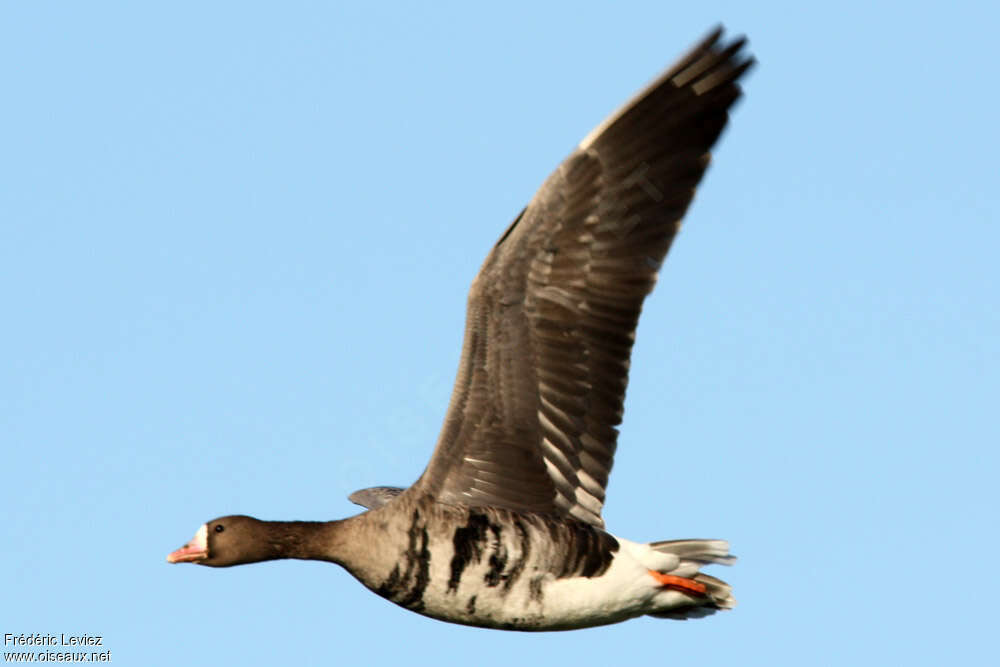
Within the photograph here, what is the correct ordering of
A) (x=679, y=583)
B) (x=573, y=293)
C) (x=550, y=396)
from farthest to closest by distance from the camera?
(x=679, y=583) → (x=550, y=396) → (x=573, y=293)

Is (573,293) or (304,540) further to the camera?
(304,540)

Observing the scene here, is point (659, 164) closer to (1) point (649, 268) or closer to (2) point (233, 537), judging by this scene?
(1) point (649, 268)

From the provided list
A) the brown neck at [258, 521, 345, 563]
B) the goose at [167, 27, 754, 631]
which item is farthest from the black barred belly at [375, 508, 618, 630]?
the brown neck at [258, 521, 345, 563]

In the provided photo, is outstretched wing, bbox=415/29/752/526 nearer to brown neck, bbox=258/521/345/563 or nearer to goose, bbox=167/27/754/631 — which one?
goose, bbox=167/27/754/631

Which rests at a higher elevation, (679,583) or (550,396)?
(550,396)

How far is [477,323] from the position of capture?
471 inches

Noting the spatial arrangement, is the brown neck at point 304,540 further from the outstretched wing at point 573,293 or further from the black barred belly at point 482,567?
the outstretched wing at point 573,293

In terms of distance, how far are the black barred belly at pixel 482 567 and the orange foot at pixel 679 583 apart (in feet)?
2.10

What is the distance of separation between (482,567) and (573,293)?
2.40 metres

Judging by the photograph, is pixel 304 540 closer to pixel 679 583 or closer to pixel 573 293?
pixel 573 293

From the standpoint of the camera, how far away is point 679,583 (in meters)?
13.0

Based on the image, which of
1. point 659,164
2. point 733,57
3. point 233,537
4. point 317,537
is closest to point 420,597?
point 317,537

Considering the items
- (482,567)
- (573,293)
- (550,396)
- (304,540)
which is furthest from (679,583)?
(304,540)

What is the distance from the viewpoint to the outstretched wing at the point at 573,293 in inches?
476
